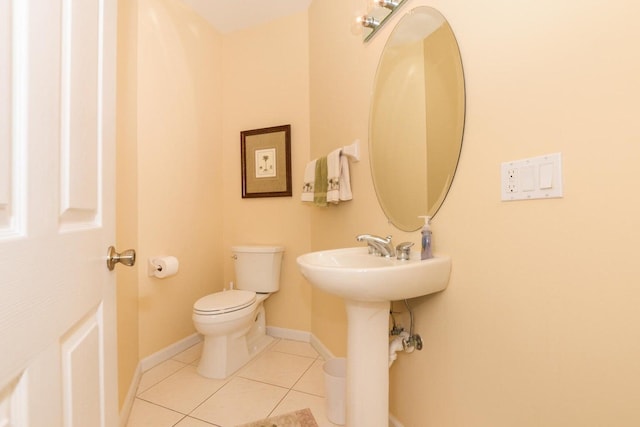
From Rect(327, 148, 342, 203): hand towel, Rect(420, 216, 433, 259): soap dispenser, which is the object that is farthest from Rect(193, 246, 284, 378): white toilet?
Rect(420, 216, 433, 259): soap dispenser

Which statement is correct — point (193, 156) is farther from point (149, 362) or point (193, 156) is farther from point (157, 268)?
point (149, 362)

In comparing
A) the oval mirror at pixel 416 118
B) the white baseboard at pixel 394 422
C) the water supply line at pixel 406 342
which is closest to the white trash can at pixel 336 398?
the white baseboard at pixel 394 422

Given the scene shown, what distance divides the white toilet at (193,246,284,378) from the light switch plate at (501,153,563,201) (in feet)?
5.19

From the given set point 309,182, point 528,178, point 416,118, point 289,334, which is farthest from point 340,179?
point 289,334

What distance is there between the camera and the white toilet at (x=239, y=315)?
172 centimetres

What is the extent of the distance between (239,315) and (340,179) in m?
1.04

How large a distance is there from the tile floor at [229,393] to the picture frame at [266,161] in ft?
4.16

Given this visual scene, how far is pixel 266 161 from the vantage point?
2.41m

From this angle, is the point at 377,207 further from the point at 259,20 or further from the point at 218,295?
the point at 259,20

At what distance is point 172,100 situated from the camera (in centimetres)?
208

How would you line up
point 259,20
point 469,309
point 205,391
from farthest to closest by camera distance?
point 259,20, point 205,391, point 469,309

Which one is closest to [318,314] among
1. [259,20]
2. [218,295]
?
[218,295]

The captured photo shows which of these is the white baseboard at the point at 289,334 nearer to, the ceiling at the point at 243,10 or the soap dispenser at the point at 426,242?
the soap dispenser at the point at 426,242

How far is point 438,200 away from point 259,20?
7.51 ft
